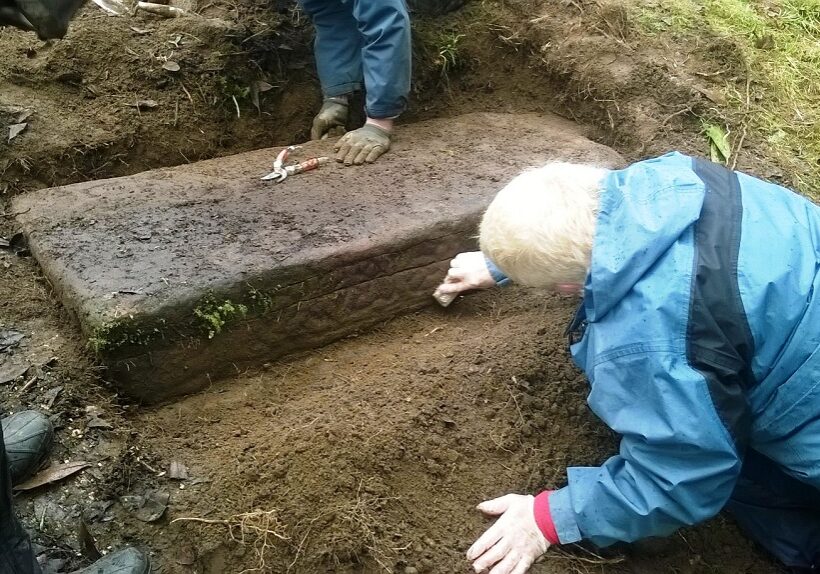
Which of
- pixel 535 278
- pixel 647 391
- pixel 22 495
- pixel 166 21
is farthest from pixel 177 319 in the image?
pixel 166 21

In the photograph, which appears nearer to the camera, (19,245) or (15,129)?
(19,245)

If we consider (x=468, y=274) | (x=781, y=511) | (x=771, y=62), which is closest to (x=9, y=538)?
(x=468, y=274)

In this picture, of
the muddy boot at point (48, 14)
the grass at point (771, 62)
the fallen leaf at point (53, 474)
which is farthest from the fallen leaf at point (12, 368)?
the grass at point (771, 62)

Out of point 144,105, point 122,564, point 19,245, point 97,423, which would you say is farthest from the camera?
point 144,105

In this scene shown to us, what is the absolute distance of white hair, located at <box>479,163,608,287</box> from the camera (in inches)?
70.6

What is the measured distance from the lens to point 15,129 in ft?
10.7

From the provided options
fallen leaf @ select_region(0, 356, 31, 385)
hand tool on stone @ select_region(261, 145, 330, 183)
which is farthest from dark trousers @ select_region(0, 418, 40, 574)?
hand tool on stone @ select_region(261, 145, 330, 183)

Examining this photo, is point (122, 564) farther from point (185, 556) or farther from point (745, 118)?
point (745, 118)

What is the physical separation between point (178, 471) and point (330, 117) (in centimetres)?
199

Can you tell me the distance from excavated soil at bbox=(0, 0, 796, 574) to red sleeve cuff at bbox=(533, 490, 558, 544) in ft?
0.26

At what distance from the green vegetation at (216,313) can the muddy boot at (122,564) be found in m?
0.76

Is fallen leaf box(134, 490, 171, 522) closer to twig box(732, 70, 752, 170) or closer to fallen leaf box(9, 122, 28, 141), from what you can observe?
fallen leaf box(9, 122, 28, 141)

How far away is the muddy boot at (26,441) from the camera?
2123 millimetres

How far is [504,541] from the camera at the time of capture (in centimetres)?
207
